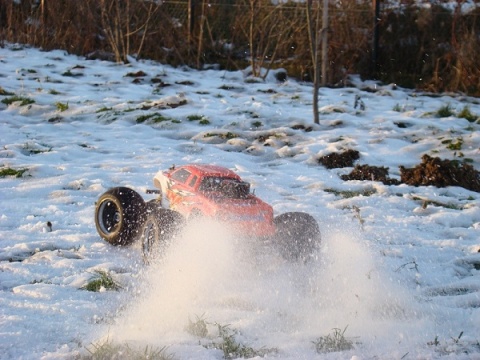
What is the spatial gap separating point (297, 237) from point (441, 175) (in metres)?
3.13

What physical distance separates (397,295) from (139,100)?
798 centimetres

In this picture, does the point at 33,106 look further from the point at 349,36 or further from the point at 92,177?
the point at 349,36

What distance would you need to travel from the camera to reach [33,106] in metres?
10.9

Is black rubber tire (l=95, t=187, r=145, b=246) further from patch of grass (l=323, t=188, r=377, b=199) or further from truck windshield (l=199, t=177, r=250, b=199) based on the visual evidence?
patch of grass (l=323, t=188, r=377, b=199)

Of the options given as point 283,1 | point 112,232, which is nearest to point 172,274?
point 112,232

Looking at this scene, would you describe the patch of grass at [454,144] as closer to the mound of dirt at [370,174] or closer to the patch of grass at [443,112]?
the mound of dirt at [370,174]

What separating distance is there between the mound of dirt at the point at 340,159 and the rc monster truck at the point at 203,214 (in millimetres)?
3257

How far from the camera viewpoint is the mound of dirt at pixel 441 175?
25.3ft

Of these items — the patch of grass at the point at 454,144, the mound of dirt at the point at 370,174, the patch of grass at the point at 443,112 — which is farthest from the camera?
the patch of grass at the point at 443,112

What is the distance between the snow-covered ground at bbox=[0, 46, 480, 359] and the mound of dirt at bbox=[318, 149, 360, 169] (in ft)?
0.36

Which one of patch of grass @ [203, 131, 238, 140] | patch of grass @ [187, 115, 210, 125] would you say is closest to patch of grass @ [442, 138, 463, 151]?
patch of grass @ [203, 131, 238, 140]

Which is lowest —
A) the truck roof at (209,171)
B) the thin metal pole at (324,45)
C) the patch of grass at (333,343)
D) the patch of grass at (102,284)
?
the patch of grass at (102,284)

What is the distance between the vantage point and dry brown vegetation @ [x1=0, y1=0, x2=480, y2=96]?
14.2 metres

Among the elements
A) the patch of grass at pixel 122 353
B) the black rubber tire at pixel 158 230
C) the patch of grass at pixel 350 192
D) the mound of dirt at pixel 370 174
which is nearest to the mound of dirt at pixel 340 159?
the mound of dirt at pixel 370 174
